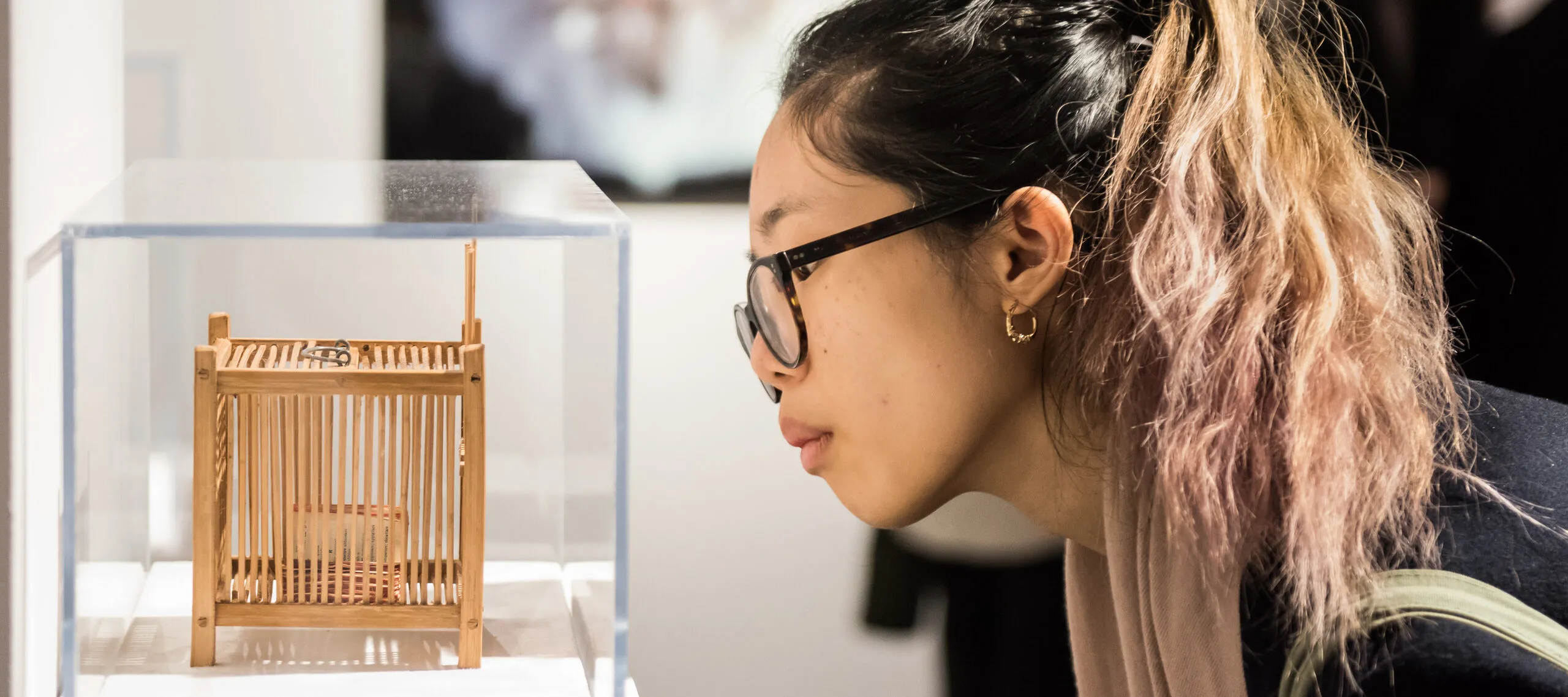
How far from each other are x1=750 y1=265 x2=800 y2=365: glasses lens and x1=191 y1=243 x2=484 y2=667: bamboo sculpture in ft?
0.66

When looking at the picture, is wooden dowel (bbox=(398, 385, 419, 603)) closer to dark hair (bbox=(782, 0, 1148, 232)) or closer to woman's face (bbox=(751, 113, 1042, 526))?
woman's face (bbox=(751, 113, 1042, 526))

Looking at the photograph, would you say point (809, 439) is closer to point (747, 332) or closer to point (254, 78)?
point (747, 332)

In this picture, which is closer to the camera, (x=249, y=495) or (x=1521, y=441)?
(x=1521, y=441)

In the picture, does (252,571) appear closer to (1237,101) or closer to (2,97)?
(2,97)

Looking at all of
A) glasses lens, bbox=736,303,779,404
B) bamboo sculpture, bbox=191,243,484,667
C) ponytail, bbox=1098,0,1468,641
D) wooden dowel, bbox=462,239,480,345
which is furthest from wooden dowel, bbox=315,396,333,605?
ponytail, bbox=1098,0,1468,641

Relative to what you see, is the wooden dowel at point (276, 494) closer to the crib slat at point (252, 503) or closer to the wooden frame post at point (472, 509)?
the crib slat at point (252, 503)

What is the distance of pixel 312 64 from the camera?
54.1 inches

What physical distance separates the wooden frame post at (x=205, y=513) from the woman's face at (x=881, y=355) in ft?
1.22

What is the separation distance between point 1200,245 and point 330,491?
617mm

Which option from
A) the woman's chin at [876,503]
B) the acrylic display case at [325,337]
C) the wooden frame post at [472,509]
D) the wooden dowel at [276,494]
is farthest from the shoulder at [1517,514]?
the wooden dowel at [276,494]

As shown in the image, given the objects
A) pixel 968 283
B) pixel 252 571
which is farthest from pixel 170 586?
pixel 968 283

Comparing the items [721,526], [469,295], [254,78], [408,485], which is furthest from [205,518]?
[721,526]

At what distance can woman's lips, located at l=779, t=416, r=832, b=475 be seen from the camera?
0.97 meters

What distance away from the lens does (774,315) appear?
944 millimetres
